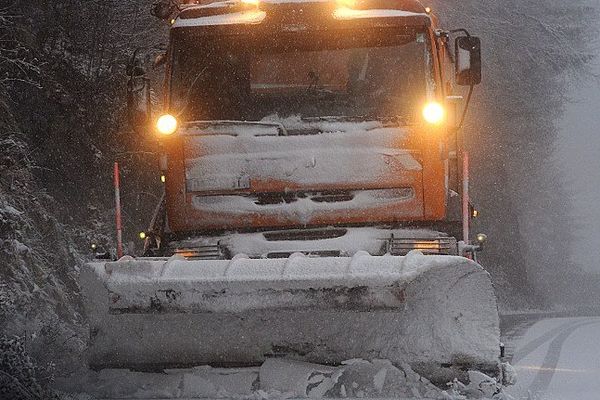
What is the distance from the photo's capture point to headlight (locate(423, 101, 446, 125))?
7391 mm

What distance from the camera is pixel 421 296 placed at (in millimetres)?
5652

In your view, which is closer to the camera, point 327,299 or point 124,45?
point 327,299

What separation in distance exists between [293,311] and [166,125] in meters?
2.31

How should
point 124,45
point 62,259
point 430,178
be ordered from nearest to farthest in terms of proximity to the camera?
point 430,178, point 62,259, point 124,45

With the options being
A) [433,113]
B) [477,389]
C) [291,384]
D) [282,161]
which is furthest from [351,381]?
[433,113]

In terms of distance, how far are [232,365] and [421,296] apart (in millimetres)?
1150

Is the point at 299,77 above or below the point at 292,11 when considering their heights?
below

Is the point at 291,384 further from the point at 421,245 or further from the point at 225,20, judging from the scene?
the point at 225,20

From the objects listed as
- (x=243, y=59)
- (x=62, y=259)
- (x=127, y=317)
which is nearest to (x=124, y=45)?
(x=62, y=259)

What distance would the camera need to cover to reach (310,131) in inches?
294

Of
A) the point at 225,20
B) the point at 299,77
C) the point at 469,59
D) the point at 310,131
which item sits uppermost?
the point at 225,20

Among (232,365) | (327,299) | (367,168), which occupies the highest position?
(367,168)

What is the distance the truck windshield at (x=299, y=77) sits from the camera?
7586 mm

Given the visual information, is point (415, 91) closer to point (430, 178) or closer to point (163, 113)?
point (430, 178)
